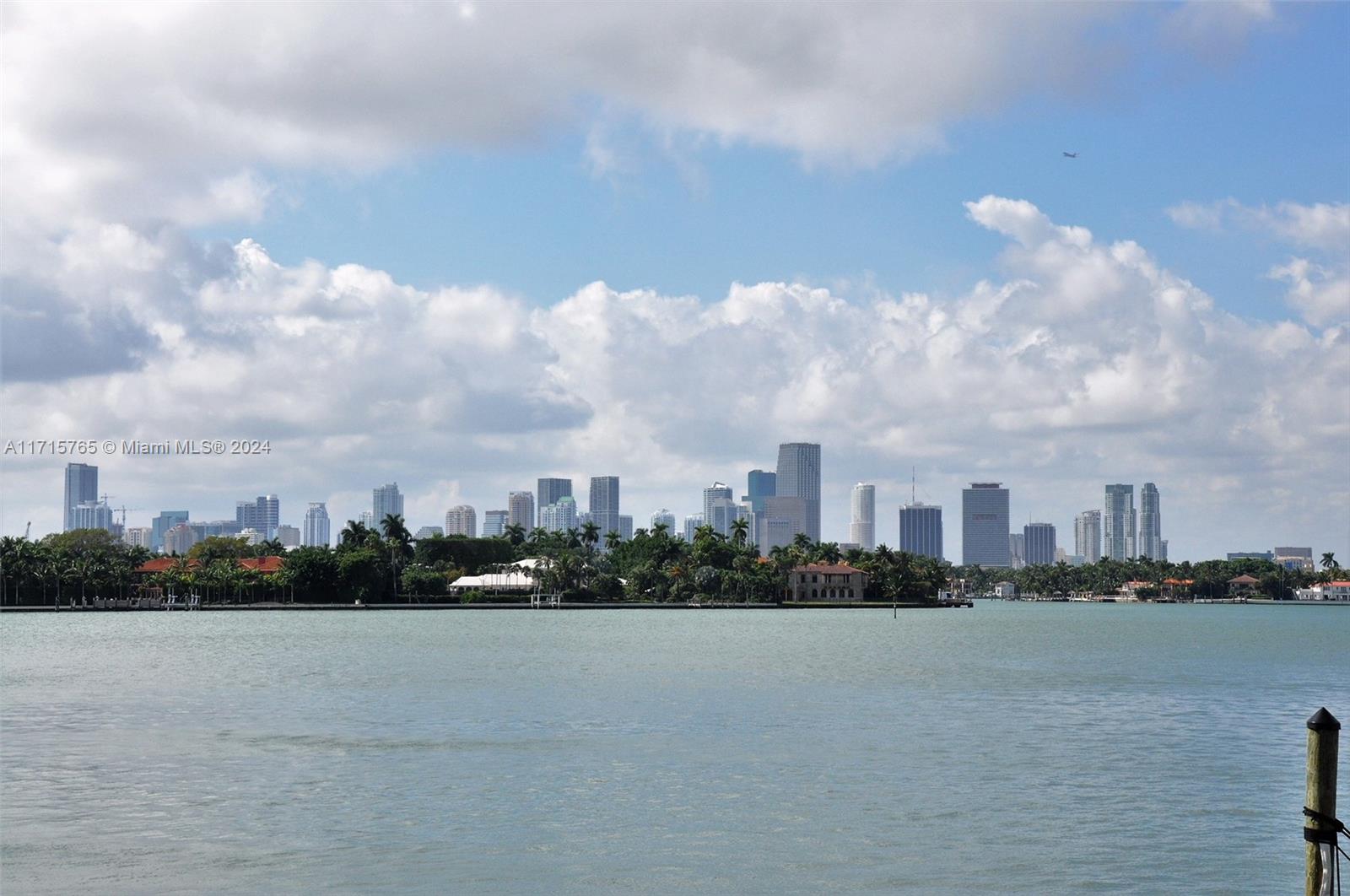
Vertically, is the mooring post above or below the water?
above

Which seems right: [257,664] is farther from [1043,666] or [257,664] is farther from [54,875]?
[54,875]

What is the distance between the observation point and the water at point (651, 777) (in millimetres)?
25969

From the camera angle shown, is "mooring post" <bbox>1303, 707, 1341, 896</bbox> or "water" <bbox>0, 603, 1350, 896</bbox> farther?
"water" <bbox>0, 603, 1350, 896</bbox>

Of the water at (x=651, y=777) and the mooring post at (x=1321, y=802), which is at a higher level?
the mooring post at (x=1321, y=802)

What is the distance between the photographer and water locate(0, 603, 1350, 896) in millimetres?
25969

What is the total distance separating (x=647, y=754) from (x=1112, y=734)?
16422mm

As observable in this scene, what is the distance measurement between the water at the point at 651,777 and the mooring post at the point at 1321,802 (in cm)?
581

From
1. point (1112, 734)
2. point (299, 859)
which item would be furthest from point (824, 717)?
point (299, 859)

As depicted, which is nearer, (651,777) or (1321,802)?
(1321,802)

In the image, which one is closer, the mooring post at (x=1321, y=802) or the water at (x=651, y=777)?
the mooring post at (x=1321, y=802)

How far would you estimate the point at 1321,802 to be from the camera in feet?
60.8

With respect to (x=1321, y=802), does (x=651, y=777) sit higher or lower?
lower

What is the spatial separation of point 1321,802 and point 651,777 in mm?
20152

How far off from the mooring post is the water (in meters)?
5.81
